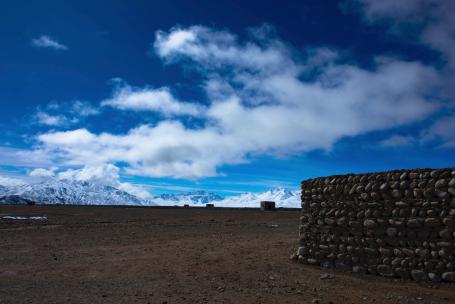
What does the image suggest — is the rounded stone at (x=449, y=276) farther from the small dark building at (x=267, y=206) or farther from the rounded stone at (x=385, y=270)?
the small dark building at (x=267, y=206)

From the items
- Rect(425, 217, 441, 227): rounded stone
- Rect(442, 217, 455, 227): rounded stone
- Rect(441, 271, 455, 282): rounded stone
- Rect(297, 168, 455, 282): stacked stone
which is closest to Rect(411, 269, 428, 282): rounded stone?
Rect(297, 168, 455, 282): stacked stone

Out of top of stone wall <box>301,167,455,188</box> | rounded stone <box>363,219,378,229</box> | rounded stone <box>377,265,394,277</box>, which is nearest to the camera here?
top of stone wall <box>301,167,455,188</box>

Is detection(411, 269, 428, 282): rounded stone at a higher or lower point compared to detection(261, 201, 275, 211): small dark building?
lower

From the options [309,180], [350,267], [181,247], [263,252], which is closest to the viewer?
[350,267]

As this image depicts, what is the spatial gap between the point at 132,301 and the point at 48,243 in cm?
1236

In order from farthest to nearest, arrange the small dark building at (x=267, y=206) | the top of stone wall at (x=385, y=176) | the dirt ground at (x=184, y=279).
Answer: the small dark building at (x=267, y=206) → the top of stone wall at (x=385, y=176) → the dirt ground at (x=184, y=279)

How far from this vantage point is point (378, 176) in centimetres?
1180

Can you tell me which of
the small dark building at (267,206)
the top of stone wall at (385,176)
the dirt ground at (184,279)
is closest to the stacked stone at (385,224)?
the top of stone wall at (385,176)

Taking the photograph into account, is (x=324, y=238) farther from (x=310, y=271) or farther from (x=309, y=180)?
(x=309, y=180)

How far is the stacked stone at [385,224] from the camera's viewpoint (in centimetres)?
1022

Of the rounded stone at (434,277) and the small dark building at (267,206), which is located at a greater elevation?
the small dark building at (267,206)

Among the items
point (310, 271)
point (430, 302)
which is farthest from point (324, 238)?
point (430, 302)

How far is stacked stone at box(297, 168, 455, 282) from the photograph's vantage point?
33.5ft

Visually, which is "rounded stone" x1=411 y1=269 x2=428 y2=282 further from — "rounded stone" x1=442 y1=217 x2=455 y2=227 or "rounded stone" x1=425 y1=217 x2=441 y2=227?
"rounded stone" x1=442 y1=217 x2=455 y2=227
